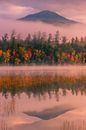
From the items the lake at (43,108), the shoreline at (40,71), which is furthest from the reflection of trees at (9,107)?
the shoreline at (40,71)

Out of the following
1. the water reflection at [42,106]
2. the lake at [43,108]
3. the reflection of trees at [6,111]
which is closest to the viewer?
the reflection of trees at [6,111]

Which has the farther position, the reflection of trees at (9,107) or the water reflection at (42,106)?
the reflection of trees at (9,107)

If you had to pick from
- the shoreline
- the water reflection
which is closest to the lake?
the water reflection

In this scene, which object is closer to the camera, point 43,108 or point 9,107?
point 9,107

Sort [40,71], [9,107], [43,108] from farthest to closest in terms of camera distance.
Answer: [40,71] < [43,108] < [9,107]

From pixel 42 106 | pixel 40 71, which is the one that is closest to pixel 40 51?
pixel 40 71

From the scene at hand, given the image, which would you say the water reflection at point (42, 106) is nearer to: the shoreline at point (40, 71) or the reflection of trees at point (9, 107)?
the reflection of trees at point (9, 107)

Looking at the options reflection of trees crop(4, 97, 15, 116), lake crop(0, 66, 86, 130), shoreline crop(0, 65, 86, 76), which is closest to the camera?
lake crop(0, 66, 86, 130)

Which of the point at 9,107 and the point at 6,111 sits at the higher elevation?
the point at 6,111

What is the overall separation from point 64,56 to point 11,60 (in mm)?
8082

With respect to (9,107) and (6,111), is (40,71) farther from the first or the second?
(6,111)

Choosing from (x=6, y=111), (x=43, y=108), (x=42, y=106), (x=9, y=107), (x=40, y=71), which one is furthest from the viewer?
(x=40, y=71)

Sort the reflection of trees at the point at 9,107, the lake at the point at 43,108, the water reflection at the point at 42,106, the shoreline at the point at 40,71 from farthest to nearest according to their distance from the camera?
the shoreline at the point at 40,71 → the reflection of trees at the point at 9,107 → the water reflection at the point at 42,106 → the lake at the point at 43,108

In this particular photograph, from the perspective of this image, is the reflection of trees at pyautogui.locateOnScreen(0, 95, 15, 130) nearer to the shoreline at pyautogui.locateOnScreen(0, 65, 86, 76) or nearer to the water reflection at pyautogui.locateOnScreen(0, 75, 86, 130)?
the water reflection at pyautogui.locateOnScreen(0, 75, 86, 130)
